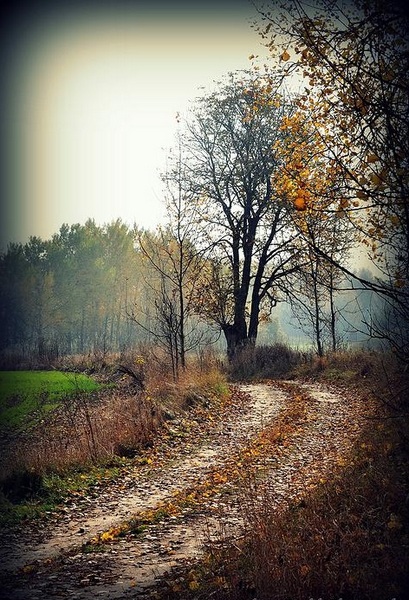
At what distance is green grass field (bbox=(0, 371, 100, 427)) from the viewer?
1894cm

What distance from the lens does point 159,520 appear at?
6.79 m

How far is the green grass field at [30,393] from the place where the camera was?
18938mm

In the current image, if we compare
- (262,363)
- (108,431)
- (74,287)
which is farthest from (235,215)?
(74,287)

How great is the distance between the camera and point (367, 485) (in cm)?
565

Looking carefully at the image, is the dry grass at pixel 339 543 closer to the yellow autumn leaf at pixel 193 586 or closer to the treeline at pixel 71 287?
the yellow autumn leaf at pixel 193 586

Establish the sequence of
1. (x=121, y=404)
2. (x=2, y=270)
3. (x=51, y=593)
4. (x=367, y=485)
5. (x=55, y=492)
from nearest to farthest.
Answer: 1. (x=51, y=593)
2. (x=367, y=485)
3. (x=55, y=492)
4. (x=121, y=404)
5. (x=2, y=270)

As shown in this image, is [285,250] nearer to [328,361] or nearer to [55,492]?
[328,361]

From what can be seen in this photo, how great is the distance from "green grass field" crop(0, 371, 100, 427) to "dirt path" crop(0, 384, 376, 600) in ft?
27.9

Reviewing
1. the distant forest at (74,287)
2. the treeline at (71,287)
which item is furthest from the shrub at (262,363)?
the treeline at (71,287)

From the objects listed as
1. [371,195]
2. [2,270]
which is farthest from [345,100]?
[2,270]

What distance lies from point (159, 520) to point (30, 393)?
56.5 feet

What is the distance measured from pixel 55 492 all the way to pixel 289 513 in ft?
14.4

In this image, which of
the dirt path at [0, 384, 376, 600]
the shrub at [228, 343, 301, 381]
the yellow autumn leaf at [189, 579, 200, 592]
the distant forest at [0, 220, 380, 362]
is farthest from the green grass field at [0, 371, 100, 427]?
the distant forest at [0, 220, 380, 362]

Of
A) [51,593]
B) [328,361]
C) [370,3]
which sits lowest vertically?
[51,593]
